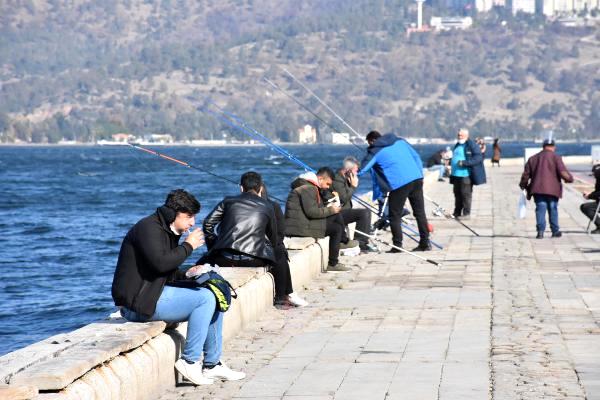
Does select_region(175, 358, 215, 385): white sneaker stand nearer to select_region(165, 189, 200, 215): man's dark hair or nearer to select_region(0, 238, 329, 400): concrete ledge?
select_region(0, 238, 329, 400): concrete ledge

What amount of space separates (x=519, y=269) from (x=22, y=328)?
6636 mm

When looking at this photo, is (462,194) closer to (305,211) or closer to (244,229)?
(305,211)

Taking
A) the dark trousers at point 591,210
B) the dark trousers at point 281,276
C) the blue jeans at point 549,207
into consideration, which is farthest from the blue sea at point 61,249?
the dark trousers at point 591,210

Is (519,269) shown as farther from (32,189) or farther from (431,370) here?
(32,189)

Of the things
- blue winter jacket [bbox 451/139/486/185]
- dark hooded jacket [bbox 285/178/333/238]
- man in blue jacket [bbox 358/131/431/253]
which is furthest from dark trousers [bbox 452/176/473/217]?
dark hooded jacket [bbox 285/178/333/238]

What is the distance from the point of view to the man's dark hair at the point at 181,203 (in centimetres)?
830

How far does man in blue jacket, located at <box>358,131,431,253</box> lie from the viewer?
1683 cm

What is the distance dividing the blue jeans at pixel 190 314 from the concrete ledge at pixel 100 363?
76 mm

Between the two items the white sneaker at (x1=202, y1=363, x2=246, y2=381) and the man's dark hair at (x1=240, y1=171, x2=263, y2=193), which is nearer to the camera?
the white sneaker at (x1=202, y1=363, x2=246, y2=381)

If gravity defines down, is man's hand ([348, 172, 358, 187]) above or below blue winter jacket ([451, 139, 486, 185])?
above

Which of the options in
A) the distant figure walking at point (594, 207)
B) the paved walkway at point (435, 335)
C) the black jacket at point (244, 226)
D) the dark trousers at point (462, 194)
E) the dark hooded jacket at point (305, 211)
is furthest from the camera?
the dark trousers at point (462, 194)

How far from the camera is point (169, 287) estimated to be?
8562mm

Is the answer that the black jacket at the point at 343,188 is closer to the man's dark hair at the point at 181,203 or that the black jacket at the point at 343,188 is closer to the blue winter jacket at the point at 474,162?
the blue winter jacket at the point at 474,162

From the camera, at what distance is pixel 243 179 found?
11.4m
